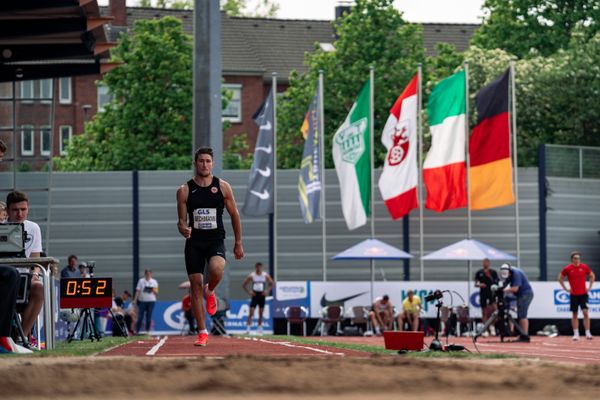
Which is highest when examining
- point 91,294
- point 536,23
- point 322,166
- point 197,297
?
point 536,23

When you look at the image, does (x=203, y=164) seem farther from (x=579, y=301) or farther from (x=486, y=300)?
(x=486, y=300)

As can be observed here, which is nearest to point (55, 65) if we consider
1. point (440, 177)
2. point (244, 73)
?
point (440, 177)

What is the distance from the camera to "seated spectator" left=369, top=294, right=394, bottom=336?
35.5 meters

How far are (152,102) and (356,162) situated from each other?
24.8 meters

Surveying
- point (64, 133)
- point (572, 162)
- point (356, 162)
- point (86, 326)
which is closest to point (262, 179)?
point (356, 162)

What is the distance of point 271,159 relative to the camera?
124ft

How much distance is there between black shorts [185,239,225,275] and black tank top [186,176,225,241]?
6 cm

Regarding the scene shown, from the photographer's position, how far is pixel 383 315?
35.7m

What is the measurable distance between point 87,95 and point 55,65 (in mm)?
53992

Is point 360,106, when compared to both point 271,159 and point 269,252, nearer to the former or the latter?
point 271,159

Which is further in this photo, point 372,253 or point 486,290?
point 372,253

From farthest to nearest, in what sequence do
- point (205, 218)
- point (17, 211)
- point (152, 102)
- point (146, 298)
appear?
1. point (152, 102)
2. point (146, 298)
3. point (205, 218)
4. point (17, 211)

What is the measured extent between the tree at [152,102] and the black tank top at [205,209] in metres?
44.9

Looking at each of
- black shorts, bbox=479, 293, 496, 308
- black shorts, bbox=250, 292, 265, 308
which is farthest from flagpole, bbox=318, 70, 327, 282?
black shorts, bbox=479, 293, 496, 308
